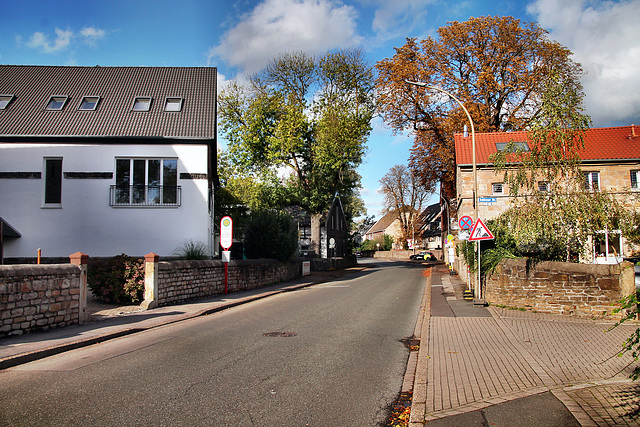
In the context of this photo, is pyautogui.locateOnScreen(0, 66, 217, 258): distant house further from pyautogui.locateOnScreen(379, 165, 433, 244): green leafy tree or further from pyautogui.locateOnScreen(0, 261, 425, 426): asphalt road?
pyautogui.locateOnScreen(379, 165, 433, 244): green leafy tree

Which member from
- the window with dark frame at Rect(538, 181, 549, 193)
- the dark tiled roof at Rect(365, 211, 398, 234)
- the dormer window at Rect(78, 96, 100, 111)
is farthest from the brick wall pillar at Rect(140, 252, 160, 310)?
the dark tiled roof at Rect(365, 211, 398, 234)

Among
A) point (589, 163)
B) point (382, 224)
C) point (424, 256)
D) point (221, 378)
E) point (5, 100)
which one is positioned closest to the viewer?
point (221, 378)

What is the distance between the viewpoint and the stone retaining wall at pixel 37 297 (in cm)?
906

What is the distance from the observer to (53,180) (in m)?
21.6

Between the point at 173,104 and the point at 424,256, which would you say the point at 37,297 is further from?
the point at 424,256

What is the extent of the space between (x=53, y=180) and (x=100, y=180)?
7.37 feet

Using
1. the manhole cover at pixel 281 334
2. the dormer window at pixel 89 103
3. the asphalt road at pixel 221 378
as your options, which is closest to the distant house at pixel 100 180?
the dormer window at pixel 89 103

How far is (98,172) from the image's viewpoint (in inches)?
838

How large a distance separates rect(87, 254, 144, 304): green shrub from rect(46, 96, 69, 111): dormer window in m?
12.4

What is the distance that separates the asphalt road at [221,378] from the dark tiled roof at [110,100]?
44.6 ft

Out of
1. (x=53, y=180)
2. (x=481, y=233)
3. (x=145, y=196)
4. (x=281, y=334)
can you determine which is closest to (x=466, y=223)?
(x=481, y=233)

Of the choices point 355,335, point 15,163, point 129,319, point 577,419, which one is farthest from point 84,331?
point 15,163

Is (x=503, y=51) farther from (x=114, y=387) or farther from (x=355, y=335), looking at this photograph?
(x=114, y=387)

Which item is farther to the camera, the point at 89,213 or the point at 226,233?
the point at 89,213
